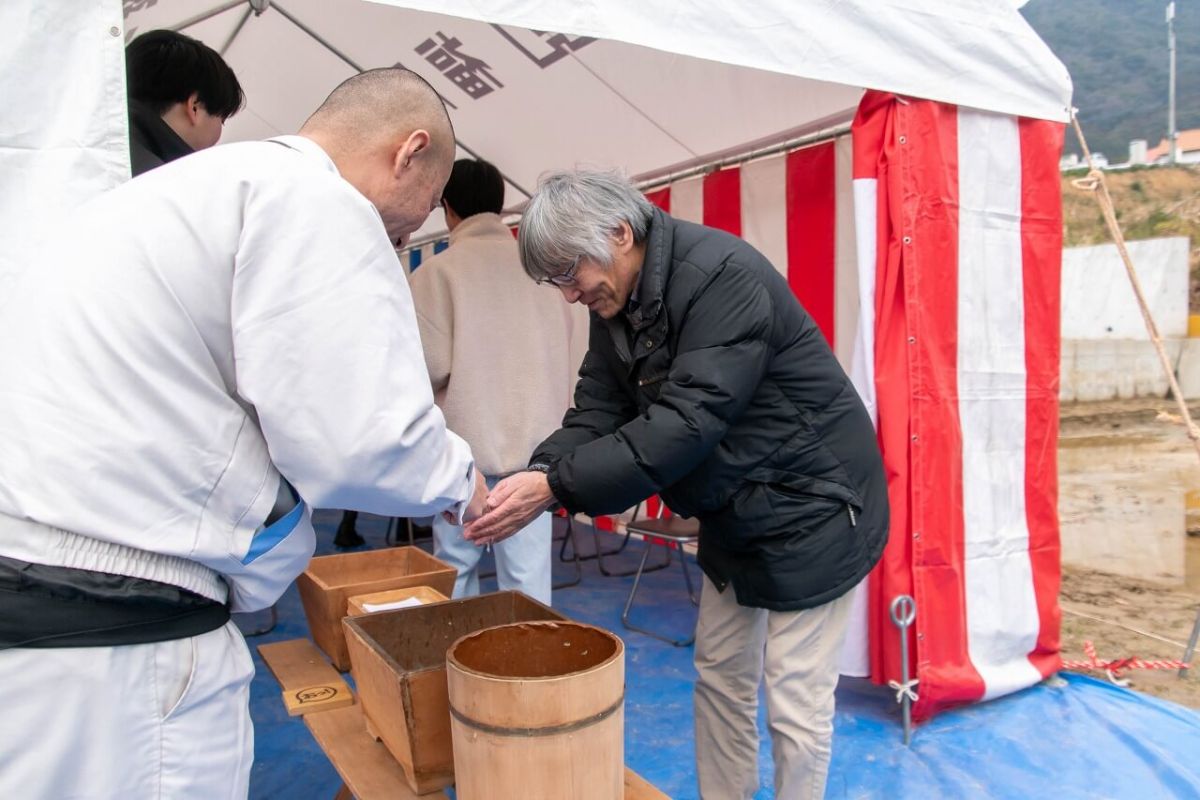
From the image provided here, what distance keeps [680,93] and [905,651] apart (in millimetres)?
2522

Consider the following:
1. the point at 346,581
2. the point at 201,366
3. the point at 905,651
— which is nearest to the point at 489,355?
the point at 346,581

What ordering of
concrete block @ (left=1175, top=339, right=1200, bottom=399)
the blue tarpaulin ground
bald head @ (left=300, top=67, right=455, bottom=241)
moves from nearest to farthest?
bald head @ (left=300, top=67, right=455, bottom=241) < the blue tarpaulin ground < concrete block @ (left=1175, top=339, right=1200, bottom=399)

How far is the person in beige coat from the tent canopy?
45 cm

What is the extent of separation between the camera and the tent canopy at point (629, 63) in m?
2.12

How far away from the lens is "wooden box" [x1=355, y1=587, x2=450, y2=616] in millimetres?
1942

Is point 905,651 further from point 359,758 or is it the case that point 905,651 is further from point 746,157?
point 746,157

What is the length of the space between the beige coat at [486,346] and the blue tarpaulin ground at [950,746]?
42.2 inches

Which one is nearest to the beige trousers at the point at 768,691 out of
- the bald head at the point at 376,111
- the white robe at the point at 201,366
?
the white robe at the point at 201,366

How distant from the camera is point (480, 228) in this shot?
2.97 meters

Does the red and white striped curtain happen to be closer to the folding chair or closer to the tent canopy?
the tent canopy

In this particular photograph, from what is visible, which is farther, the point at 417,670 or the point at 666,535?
the point at 666,535

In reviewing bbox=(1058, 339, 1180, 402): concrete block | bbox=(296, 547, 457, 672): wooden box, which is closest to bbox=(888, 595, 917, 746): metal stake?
bbox=(296, 547, 457, 672): wooden box

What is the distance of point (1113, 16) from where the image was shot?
3755 inches

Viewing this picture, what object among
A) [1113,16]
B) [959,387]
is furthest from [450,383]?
[1113,16]
